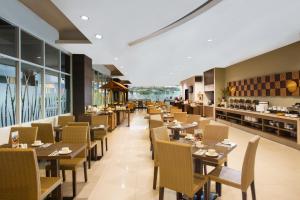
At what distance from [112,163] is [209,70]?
1013 centimetres

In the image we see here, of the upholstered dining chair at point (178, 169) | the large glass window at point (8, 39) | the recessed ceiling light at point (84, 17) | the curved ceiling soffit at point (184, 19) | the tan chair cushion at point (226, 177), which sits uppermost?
the curved ceiling soffit at point (184, 19)

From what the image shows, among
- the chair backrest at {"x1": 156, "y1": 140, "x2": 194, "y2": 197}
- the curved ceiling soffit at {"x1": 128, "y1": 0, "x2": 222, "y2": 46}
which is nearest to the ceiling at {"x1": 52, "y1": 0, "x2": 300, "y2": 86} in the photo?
the curved ceiling soffit at {"x1": 128, "y1": 0, "x2": 222, "y2": 46}

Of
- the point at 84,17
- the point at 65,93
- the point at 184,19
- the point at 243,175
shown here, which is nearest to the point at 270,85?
the point at 184,19

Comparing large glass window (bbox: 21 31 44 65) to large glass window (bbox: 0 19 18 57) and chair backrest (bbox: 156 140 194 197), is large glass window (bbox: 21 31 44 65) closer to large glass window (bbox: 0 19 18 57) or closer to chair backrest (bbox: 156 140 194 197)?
large glass window (bbox: 0 19 18 57)

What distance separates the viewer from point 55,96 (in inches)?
277

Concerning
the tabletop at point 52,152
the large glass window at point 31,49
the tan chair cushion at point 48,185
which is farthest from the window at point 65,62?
the tan chair cushion at point 48,185

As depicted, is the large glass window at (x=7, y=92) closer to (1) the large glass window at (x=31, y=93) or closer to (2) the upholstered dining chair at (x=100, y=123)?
(1) the large glass window at (x=31, y=93)

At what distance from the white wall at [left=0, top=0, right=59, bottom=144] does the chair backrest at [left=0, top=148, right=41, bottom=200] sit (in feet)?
8.32

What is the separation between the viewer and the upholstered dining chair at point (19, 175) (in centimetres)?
211

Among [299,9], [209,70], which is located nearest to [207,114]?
[209,70]

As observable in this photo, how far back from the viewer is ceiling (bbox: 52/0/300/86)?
3.75m

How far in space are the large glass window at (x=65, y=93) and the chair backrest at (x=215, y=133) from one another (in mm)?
5287

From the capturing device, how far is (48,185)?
2521 mm

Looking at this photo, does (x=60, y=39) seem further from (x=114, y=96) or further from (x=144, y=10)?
(x=114, y=96)
